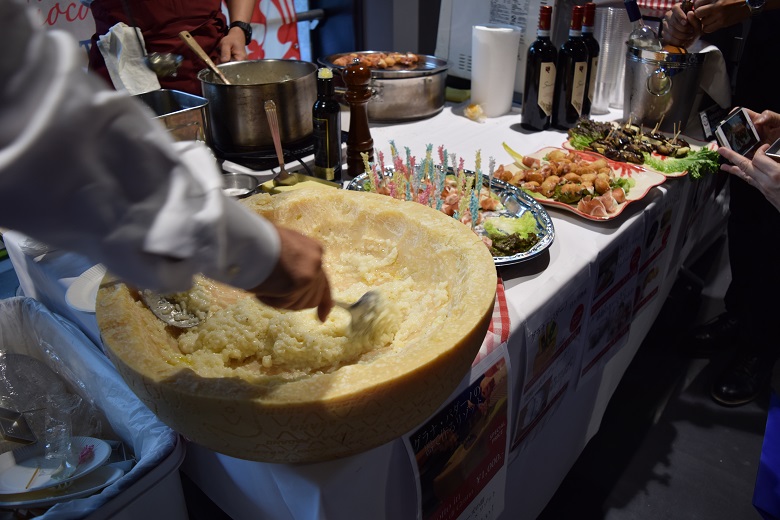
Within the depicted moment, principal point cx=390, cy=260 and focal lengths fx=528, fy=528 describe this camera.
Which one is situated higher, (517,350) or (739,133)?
(739,133)

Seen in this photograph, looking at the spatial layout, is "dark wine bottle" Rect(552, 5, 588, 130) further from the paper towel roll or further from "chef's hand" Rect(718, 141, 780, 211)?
"chef's hand" Rect(718, 141, 780, 211)

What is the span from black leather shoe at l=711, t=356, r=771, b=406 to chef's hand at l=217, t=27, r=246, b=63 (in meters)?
2.15

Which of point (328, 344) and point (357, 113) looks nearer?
point (328, 344)

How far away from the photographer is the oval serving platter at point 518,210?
102cm

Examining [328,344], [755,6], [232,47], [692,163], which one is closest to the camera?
[328,344]

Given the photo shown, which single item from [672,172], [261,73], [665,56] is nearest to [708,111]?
[665,56]

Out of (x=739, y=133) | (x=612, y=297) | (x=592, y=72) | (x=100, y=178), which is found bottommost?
(x=612, y=297)

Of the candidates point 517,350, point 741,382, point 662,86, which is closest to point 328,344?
point 517,350

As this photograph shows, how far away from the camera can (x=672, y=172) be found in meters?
1.47

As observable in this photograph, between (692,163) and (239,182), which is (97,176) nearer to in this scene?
(239,182)

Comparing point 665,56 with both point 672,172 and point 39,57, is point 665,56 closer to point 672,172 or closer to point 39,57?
point 672,172

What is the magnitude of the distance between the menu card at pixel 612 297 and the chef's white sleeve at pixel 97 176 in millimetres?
931

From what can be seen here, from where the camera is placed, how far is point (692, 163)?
1.50 metres

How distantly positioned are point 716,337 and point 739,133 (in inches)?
39.2
